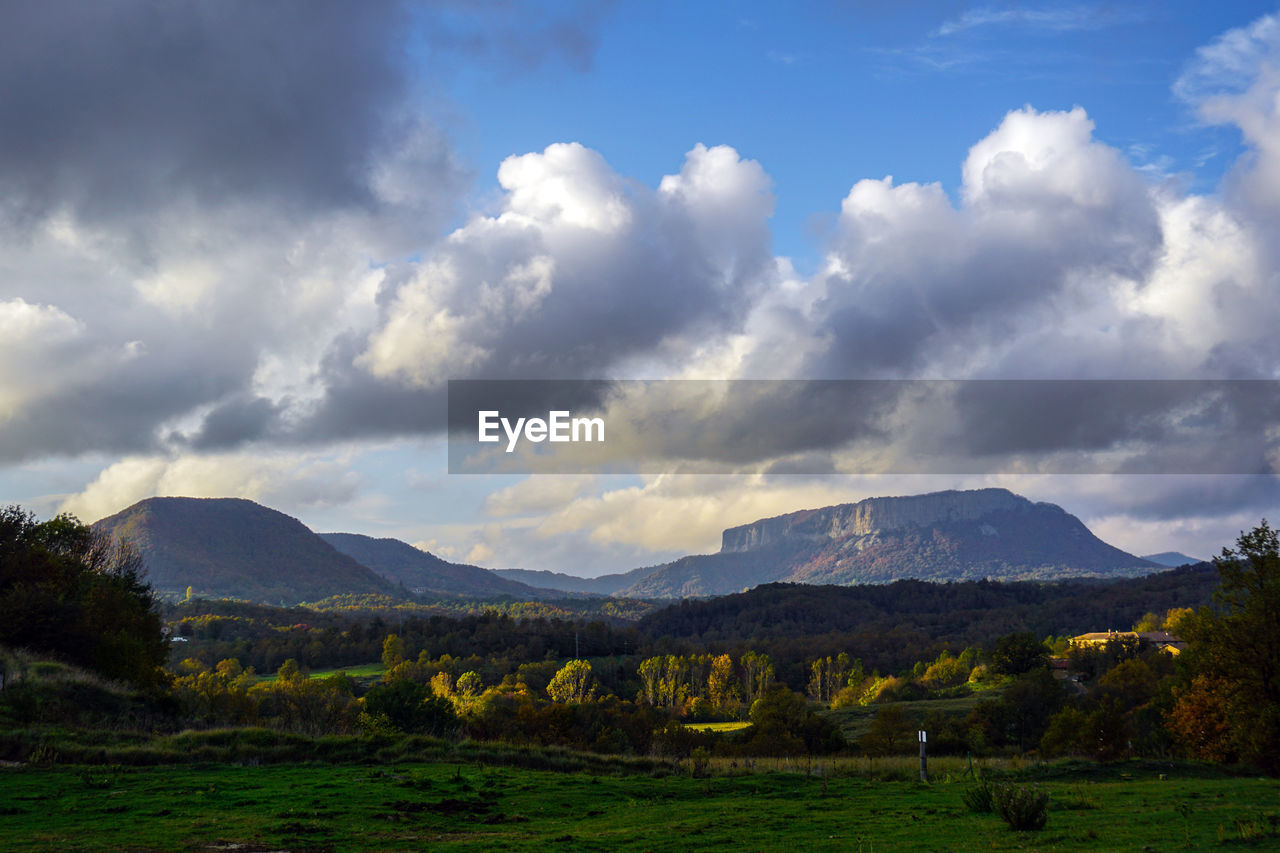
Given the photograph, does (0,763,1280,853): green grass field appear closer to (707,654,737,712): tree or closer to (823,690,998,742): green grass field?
(823,690,998,742): green grass field

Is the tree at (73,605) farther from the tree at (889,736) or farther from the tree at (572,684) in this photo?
the tree at (572,684)

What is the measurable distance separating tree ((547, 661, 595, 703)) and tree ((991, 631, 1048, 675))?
6735cm

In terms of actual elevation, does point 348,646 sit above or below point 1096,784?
below

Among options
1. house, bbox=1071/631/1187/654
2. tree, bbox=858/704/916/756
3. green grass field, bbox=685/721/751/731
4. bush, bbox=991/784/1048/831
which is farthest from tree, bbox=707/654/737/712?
bush, bbox=991/784/1048/831

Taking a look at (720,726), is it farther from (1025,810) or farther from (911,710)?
(1025,810)

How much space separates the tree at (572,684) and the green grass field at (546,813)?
112752 mm

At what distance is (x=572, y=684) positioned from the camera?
139m

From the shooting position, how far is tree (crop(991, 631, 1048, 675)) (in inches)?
5285

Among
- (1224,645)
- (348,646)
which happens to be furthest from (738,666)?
(1224,645)

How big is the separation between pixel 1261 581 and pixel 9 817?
44058mm

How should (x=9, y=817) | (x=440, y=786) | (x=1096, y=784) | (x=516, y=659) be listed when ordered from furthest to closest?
(x=516, y=659), (x=1096, y=784), (x=440, y=786), (x=9, y=817)

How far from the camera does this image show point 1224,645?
1390 inches

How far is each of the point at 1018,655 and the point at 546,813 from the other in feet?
439

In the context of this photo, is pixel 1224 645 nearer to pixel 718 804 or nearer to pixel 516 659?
pixel 718 804
